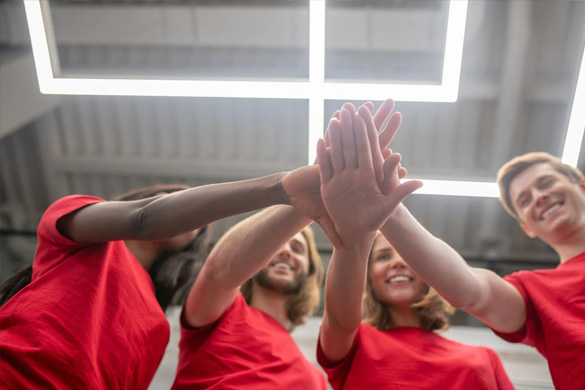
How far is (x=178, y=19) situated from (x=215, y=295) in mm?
1575

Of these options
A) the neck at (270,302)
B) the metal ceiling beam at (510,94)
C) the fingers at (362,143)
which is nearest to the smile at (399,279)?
the neck at (270,302)

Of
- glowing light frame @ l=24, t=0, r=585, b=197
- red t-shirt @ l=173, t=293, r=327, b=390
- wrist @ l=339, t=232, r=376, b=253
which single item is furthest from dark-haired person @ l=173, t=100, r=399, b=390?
glowing light frame @ l=24, t=0, r=585, b=197

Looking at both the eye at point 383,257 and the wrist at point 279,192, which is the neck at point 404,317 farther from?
the wrist at point 279,192

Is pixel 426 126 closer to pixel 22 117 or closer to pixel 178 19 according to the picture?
pixel 178 19

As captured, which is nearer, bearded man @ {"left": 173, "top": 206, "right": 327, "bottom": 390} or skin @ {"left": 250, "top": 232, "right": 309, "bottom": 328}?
bearded man @ {"left": 173, "top": 206, "right": 327, "bottom": 390}

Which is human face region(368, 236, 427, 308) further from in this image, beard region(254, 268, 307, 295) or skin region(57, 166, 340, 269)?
skin region(57, 166, 340, 269)

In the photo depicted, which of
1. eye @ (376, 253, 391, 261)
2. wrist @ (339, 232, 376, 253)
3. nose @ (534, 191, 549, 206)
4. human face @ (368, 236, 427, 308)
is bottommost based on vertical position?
human face @ (368, 236, 427, 308)

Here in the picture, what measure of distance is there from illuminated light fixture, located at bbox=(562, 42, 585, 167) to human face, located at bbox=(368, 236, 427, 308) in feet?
2.05

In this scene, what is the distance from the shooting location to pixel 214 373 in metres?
1.39

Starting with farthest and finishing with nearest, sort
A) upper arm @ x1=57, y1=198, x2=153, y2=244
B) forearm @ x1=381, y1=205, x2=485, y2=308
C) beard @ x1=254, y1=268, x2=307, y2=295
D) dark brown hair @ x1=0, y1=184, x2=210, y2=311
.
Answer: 1. beard @ x1=254, y1=268, x2=307, y2=295
2. dark brown hair @ x1=0, y1=184, x2=210, y2=311
3. forearm @ x1=381, y1=205, x2=485, y2=308
4. upper arm @ x1=57, y1=198, x2=153, y2=244

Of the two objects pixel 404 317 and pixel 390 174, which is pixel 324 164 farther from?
pixel 404 317

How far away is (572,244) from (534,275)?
185mm

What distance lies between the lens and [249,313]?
5.23 feet

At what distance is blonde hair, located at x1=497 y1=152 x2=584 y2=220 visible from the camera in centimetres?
165
